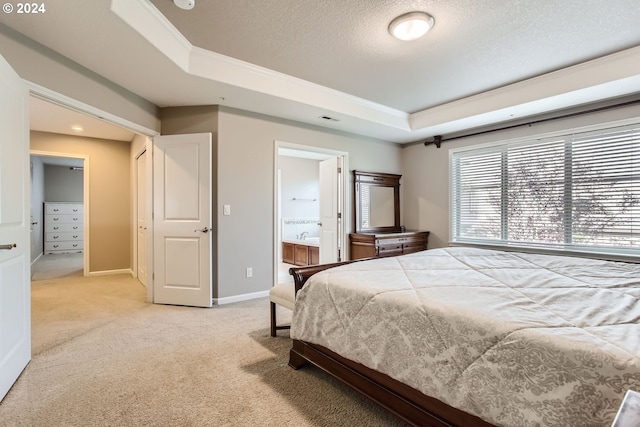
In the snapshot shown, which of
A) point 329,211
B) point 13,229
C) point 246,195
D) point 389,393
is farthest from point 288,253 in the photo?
point 389,393

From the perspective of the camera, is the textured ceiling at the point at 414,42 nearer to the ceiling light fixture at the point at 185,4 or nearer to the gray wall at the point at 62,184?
the ceiling light fixture at the point at 185,4

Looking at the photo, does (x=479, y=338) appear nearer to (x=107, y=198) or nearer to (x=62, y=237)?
(x=107, y=198)

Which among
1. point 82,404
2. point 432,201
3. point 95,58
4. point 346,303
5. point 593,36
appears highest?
point 593,36

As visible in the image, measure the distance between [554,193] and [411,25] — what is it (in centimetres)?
290

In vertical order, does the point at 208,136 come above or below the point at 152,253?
above

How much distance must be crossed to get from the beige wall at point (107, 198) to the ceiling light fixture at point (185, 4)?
4.09 meters

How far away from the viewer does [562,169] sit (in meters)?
3.74

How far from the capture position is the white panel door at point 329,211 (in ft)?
15.7

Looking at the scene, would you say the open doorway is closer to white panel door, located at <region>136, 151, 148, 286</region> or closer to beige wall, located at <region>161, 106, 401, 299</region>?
white panel door, located at <region>136, 151, 148, 286</region>

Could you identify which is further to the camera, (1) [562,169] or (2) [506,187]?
(2) [506,187]

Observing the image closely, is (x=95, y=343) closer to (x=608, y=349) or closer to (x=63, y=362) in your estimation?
(x=63, y=362)

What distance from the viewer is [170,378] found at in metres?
1.98

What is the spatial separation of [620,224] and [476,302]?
3.27 meters

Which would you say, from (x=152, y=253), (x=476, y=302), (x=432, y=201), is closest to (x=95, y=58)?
(x=152, y=253)
